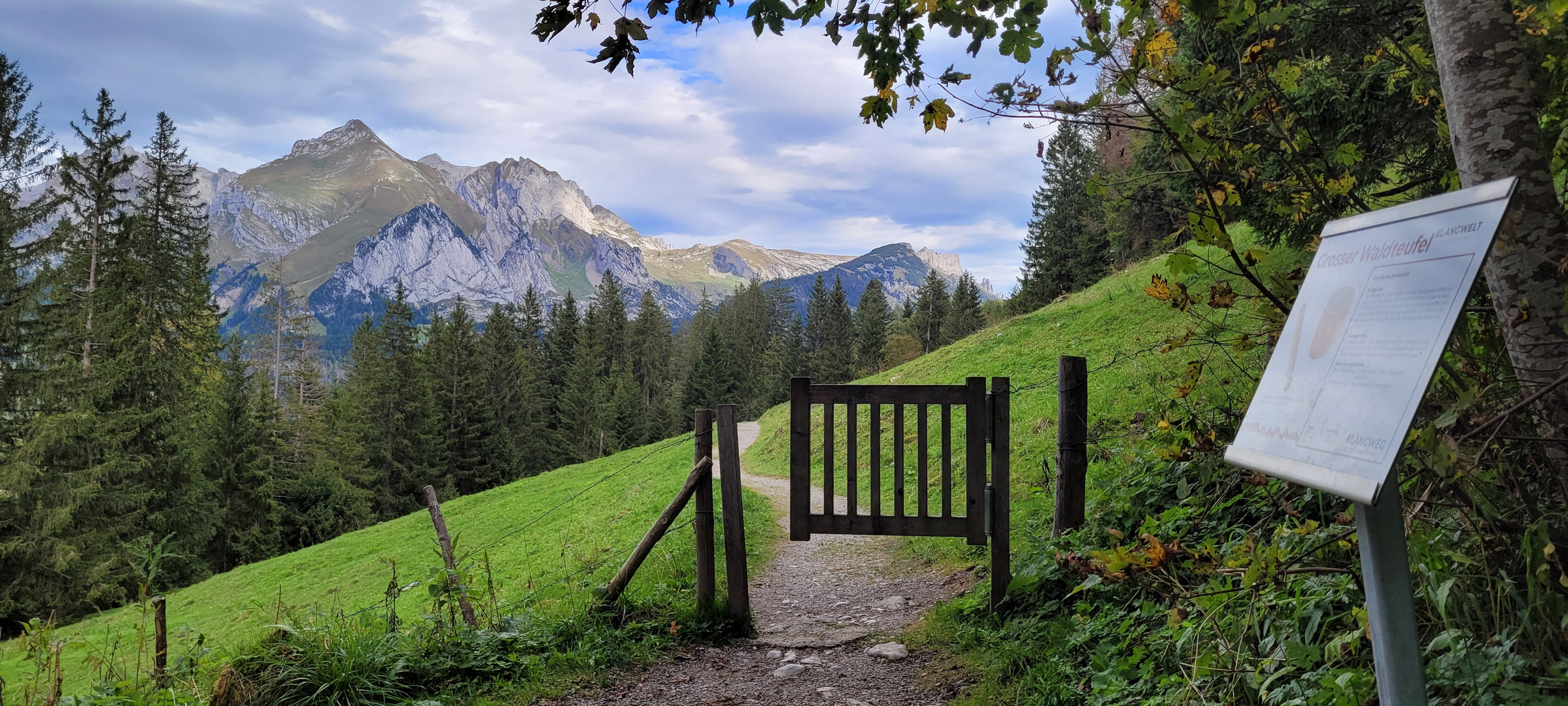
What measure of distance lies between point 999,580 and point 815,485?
32.0 feet

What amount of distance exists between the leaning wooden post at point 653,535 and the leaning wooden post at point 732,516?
6.9 inches

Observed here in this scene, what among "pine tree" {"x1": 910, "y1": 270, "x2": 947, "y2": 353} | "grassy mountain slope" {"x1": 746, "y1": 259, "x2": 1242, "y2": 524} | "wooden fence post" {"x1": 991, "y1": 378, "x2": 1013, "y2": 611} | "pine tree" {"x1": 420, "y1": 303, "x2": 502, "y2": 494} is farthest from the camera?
"pine tree" {"x1": 910, "y1": 270, "x2": 947, "y2": 353}

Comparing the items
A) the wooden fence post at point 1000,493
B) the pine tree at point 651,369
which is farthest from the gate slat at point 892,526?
the pine tree at point 651,369

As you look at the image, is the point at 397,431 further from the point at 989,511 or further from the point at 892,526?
the point at 989,511

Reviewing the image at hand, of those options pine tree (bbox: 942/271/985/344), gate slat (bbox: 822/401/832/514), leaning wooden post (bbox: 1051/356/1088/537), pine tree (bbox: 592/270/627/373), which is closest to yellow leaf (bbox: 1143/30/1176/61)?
leaning wooden post (bbox: 1051/356/1088/537)

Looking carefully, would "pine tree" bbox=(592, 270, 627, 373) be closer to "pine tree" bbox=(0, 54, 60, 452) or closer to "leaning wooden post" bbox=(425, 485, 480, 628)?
"pine tree" bbox=(0, 54, 60, 452)

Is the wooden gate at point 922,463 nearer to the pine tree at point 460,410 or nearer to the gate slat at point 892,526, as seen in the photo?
the gate slat at point 892,526

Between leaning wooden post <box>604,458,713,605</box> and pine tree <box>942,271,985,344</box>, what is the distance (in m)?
65.9

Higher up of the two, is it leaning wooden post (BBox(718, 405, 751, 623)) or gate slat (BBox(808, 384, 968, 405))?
gate slat (BBox(808, 384, 968, 405))

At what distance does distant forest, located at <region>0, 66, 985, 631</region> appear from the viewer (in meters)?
24.8

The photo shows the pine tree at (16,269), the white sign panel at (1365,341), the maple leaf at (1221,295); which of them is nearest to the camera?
the white sign panel at (1365,341)

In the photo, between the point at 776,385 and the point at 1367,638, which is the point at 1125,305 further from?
the point at 776,385

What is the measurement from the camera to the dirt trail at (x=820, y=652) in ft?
16.4

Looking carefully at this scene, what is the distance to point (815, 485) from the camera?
50.9 feet
